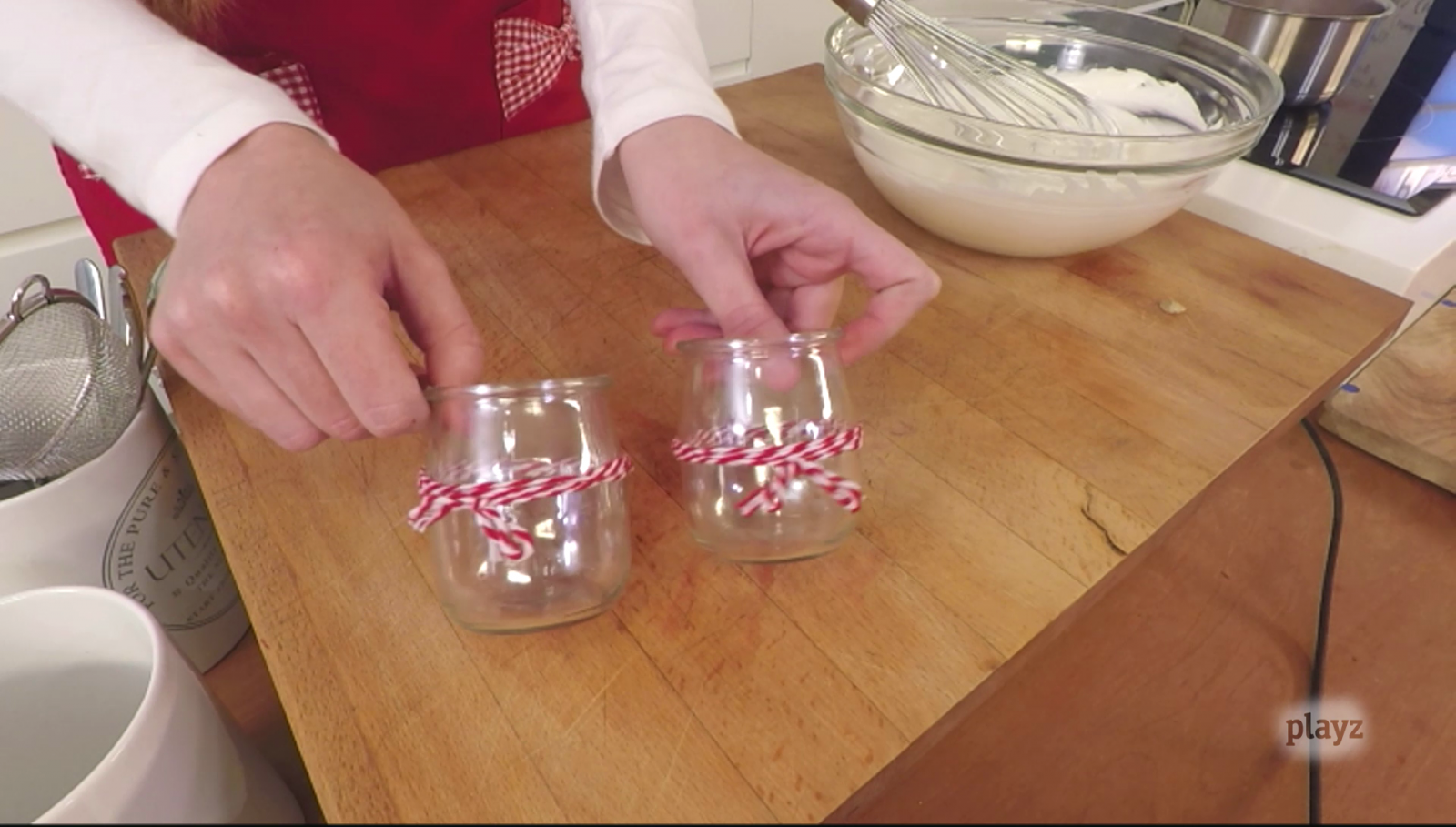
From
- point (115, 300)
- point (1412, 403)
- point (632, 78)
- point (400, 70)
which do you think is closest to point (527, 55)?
point (400, 70)

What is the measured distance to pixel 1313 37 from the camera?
2.03ft

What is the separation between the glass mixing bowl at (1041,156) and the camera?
1.41 ft

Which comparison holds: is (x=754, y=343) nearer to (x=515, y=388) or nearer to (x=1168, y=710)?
(x=515, y=388)

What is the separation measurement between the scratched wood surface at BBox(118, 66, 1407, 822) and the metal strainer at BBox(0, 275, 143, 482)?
0.03 meters

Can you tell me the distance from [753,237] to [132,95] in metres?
0.25

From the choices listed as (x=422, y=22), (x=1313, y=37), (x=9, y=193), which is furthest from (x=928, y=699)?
(x=9, y=193)

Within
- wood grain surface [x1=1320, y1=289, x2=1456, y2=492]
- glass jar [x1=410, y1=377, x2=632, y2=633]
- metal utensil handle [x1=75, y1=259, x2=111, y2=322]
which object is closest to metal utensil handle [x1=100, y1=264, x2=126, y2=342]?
metal utensil handle [x1=75, y1=259, x2=111, y2=322]

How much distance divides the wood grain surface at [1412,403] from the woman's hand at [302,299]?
32cm

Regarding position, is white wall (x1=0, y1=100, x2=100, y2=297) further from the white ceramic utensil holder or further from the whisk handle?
the whisk handle

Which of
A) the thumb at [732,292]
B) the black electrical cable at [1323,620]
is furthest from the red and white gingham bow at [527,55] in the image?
the black electrical cable at [1323,620]

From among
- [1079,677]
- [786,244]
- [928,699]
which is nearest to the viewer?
[1079,677]

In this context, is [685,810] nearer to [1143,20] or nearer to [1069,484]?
[1069,484]

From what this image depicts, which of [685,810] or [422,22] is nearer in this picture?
[685,810]

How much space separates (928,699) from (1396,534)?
0.14 metres
